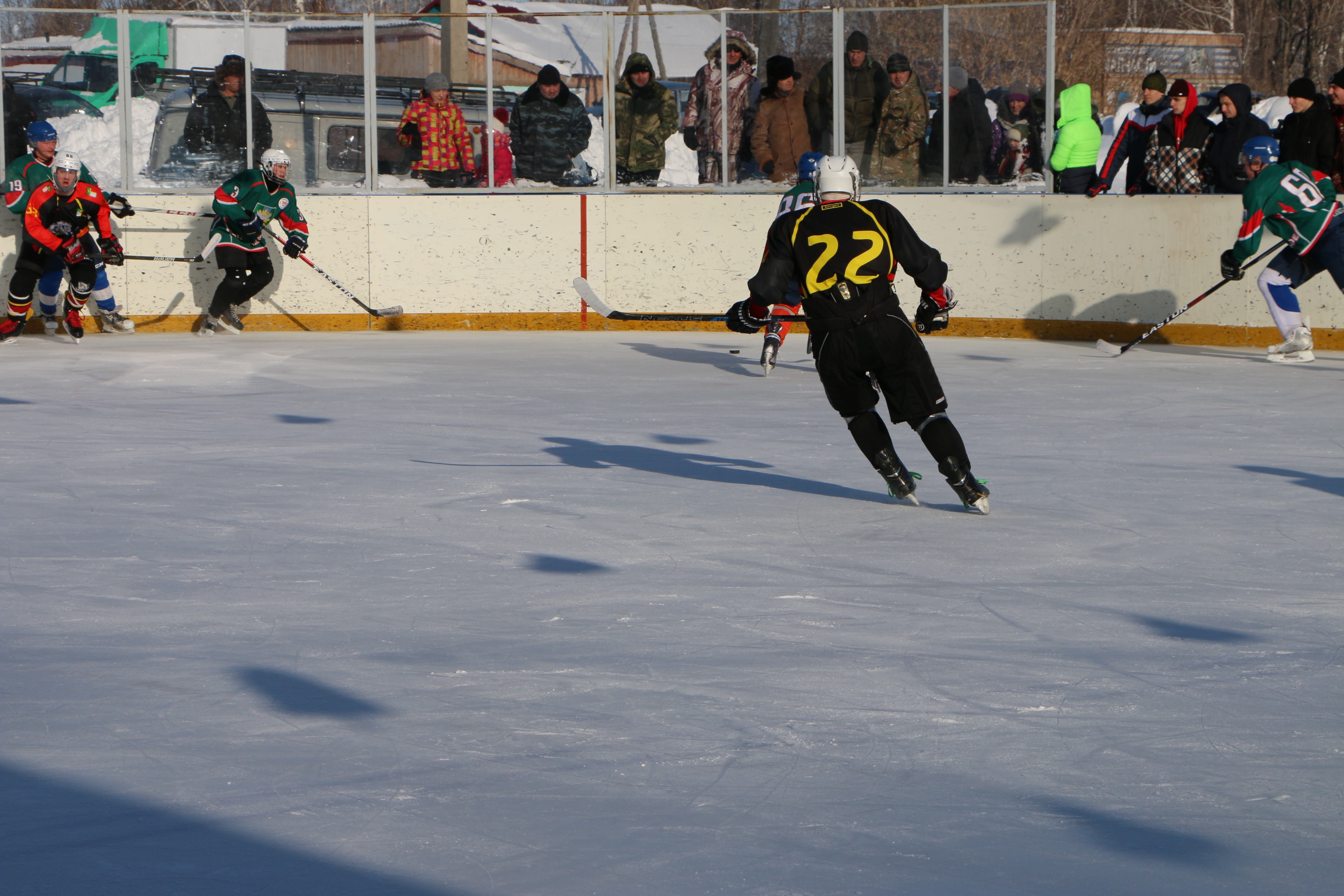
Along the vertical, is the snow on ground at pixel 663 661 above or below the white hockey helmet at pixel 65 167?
below

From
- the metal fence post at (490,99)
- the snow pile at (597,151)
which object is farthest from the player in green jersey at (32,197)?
the snow pile at (597,151)

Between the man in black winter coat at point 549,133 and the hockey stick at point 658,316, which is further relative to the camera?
the man in black winter coat at point 549,133

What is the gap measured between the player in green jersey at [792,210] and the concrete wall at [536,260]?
5.12 ft

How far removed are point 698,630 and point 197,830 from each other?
1.26 m

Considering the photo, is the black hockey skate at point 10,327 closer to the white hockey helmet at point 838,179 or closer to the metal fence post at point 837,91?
the metal fence post at point 837,91

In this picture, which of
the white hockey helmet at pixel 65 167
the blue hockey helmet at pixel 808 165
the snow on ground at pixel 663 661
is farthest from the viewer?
the white hockey helmet at pixel 65 167

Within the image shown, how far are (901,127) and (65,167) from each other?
492 cm

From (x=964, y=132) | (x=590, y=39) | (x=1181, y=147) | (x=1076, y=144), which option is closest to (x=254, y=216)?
(x=590, y=39)

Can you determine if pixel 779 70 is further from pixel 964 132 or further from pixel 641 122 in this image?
pixel 964 132

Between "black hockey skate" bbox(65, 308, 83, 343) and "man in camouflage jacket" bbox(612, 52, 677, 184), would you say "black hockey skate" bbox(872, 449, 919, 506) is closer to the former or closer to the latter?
"man in camouflage jacket" bbox(612, 52, 677, 184)

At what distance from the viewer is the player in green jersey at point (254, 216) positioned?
8906 mm

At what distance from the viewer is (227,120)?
941 cm

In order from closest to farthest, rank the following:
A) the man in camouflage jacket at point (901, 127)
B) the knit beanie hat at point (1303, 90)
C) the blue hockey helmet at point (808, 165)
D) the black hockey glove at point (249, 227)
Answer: the blue hockey helmet at point (808, 165) → the knit beanie hat at point (1303, 90) → the black hockey glove at point (249, 227) → the man in camouflage jacket at point (901, 127)

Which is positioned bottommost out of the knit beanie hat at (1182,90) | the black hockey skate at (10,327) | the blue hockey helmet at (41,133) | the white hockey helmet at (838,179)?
the black hockey skate at (10,327)
